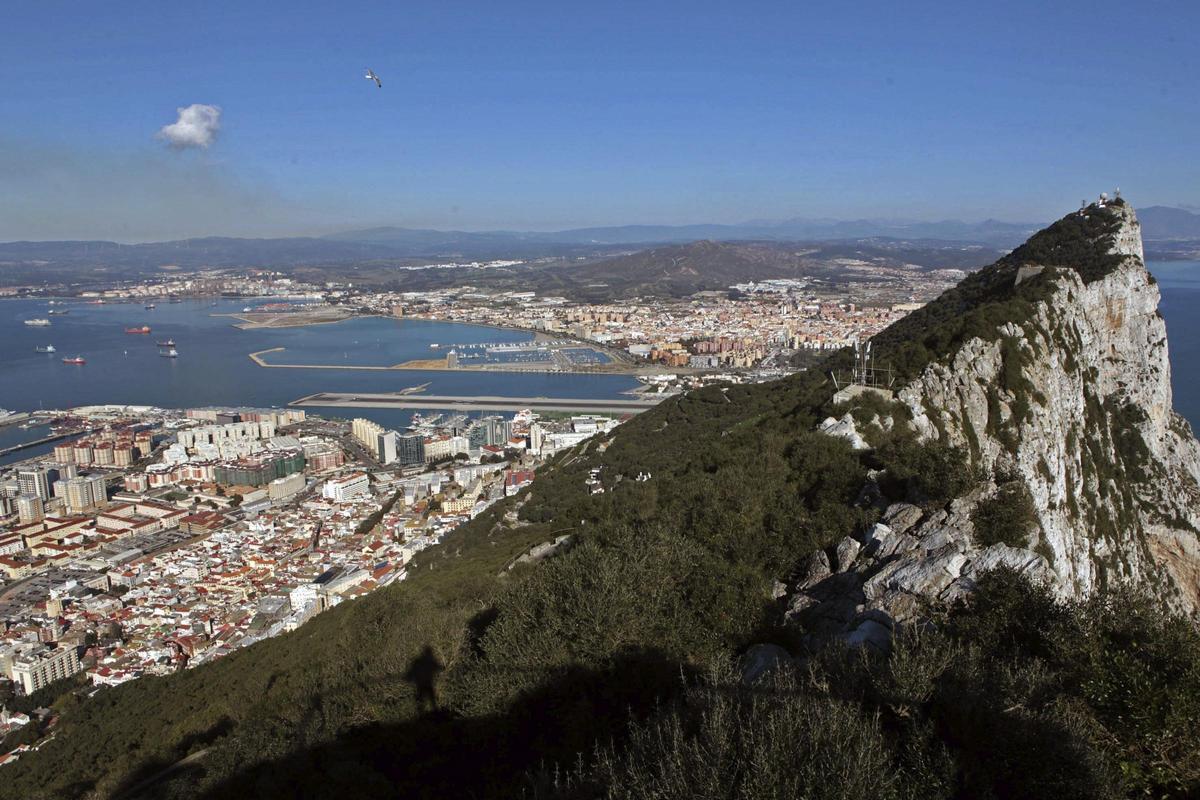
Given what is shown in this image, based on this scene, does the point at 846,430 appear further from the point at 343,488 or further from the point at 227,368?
the point at 227,368

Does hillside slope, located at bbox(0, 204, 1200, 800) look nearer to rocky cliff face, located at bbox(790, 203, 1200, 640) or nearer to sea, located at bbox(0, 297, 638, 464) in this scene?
rocky cliff face, located at bbox(790, 203, 1200, 640)

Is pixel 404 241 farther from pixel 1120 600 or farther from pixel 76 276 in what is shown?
pixel 1120 600

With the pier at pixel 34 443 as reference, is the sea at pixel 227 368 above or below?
above

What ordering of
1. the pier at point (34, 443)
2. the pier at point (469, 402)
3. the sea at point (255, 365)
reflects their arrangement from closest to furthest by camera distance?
1. the pier at point (34, 443)
2. the pier at point (469, 402)
3. the sea at point (255, 365)

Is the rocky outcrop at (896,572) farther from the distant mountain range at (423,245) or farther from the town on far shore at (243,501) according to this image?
the distant mountain range at (423,245)

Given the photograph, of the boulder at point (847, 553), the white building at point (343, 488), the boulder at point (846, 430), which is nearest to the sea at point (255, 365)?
the white building at point (343, 488)

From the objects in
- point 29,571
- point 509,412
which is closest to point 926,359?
point 29,571
